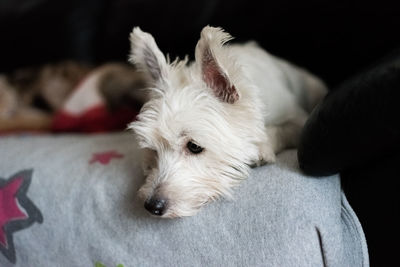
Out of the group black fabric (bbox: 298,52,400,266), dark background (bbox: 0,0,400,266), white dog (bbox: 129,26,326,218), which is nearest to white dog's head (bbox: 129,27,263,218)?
white dog (bbox: 129,26,326,218)

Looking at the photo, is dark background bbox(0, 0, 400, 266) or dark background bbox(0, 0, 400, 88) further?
dark background bbox(0, 0, 400, 88)

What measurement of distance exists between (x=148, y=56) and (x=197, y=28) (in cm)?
85

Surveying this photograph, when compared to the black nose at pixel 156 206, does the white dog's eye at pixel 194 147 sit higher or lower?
higher

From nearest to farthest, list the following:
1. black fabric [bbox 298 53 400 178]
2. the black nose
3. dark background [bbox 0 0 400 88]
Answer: black fabric [bbox 298 53 400 178]
the black nose
dark background [bbox 0 0 400 88]

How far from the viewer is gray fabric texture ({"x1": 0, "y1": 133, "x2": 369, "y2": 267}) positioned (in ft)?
3.25

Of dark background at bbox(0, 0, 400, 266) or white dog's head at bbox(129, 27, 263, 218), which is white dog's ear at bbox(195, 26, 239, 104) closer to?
white dog's head at bbox(129, 27, 263, 218)

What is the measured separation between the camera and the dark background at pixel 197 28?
1.64 meters

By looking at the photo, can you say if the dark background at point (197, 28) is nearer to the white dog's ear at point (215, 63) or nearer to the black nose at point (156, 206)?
the white dog's ear at point (215, 63)

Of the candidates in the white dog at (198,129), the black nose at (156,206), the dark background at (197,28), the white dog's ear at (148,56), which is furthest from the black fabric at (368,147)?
the dark background at (197,28)

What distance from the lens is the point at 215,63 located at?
1.11m

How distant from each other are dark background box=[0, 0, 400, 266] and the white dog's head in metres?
0.32

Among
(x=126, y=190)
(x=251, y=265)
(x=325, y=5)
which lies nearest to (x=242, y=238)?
(x=251, y=265)

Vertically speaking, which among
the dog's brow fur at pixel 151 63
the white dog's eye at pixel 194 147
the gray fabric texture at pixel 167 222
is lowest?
the gray fabric texture at pixel 167 222

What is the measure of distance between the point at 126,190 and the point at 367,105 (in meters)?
0.74
